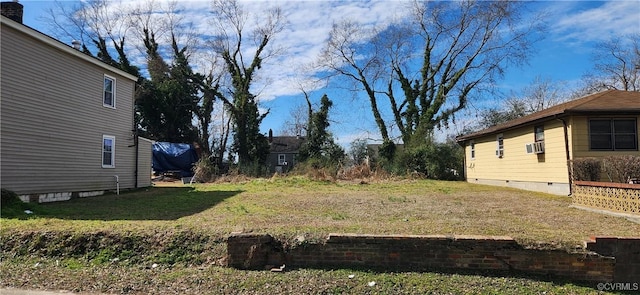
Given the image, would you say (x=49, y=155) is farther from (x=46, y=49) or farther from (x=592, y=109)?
(x=592, y=109)

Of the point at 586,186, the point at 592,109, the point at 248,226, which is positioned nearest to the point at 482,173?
the point at 592,109

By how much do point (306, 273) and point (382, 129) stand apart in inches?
1066

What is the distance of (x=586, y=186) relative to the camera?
9406 millimetres

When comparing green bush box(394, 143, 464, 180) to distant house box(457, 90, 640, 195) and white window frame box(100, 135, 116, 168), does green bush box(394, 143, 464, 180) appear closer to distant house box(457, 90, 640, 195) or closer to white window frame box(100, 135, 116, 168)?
distant house box(457, 90, 640, 195)

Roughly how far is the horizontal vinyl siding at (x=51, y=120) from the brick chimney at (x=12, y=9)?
5.76 ft

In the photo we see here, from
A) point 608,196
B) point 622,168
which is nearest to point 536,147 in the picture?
point 622,168

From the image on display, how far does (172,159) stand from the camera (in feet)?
91.6

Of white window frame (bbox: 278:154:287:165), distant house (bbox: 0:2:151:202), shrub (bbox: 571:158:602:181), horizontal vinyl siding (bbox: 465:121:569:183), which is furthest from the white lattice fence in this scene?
white window frame (bbox: 278:154:287:165)

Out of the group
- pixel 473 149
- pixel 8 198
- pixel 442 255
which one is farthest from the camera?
pixel 473 149

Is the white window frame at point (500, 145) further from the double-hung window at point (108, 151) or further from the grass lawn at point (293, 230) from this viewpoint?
the double-hung window at point (108, 151)

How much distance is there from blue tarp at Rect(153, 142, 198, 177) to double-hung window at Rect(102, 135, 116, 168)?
12.7m

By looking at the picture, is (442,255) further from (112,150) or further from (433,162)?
(433,162)

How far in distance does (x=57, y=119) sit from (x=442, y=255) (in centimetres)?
1236

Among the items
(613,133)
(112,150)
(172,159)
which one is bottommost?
(172,159)
